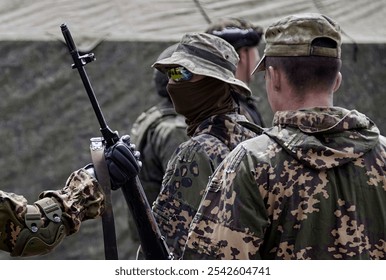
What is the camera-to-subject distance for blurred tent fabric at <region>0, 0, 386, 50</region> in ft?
24.9

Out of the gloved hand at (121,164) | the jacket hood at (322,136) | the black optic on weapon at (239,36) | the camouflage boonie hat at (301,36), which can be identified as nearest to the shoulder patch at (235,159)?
the jacket hood at (322,136)

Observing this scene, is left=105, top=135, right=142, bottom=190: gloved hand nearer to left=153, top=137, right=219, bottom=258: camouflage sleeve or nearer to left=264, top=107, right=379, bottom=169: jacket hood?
left=153, top=137, right=219, bottom=258: camouflage sleeve

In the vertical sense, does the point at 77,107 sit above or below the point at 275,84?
below

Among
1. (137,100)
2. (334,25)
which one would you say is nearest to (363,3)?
Result: (137,100)

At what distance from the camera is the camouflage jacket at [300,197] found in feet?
10.7

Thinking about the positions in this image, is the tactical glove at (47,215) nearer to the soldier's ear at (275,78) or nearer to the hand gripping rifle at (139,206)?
the hand gripping rifle at (139,206)

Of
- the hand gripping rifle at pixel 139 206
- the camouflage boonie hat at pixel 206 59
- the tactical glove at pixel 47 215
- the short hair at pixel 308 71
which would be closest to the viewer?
the short hair at pixel 308 71

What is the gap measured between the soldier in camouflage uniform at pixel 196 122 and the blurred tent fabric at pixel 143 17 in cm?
282

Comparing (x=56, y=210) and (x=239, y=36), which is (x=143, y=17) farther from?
(x=56, y=210)

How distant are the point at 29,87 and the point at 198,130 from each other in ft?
10.2

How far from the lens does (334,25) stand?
3.50 meters

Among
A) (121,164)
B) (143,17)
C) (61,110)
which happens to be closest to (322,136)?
(121,164)

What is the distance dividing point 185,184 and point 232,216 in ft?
4.09
